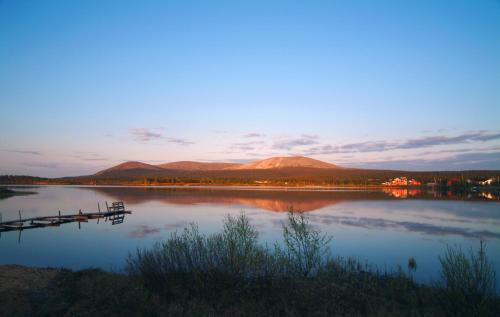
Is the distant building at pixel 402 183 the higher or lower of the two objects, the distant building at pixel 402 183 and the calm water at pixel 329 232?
the higher

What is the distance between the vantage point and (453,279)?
7.47m

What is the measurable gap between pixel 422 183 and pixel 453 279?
104233 millimetres

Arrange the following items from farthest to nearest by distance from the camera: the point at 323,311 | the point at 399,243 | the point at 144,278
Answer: the point at 399,243
the point at 144,278
the point at 323,311

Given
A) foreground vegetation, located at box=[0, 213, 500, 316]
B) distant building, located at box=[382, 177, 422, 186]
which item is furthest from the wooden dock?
distant building, located at box=[382, 177, 422, 186]

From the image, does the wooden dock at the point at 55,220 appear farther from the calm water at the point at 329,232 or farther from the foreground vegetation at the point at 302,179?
the foreground vegetation at the point at 302,179

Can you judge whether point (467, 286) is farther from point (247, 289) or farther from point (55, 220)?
point (55, 220)

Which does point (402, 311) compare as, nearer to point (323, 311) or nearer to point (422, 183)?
point (323, 311)

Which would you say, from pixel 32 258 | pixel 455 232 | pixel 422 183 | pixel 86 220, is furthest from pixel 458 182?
pixel 32 258

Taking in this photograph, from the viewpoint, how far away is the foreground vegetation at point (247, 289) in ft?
23.8

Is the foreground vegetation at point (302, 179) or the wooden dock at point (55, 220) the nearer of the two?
the wooden dock at point (55, 220)

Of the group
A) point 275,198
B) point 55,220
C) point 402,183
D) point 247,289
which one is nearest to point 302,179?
point 402,183

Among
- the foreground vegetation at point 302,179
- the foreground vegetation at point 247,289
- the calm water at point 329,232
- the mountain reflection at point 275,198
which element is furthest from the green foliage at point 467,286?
the foreground vegetation at point 302,179

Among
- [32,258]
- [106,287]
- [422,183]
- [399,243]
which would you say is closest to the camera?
[106,287]

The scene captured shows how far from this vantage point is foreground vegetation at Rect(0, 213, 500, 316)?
7250mm
